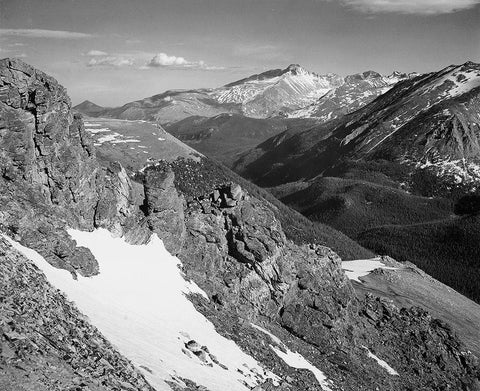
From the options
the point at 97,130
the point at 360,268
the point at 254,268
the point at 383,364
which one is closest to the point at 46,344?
the point at 254,268

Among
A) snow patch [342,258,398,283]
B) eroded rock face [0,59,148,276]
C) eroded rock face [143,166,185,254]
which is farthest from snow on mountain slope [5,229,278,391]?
snow patch [342,258,398,283]

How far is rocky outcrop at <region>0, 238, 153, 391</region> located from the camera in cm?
2238

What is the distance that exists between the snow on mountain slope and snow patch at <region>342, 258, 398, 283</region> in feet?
322

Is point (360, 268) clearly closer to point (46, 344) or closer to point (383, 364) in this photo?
point (383, 364)

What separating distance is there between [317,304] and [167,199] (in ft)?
89.9

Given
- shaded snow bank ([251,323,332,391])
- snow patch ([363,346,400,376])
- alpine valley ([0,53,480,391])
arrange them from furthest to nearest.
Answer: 1. snow patch ([363,346,400,376])
2. shaded snow bank ([251,323,332,391])
3. alpine valley ([0,53,480,391])

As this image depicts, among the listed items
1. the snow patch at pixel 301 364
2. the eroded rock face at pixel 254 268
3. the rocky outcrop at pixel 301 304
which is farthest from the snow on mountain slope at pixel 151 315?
the snow patch at pixel 301 364

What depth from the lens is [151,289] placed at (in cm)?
5072

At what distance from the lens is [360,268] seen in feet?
535

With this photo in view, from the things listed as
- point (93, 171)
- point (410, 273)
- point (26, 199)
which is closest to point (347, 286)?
point (93, 171)

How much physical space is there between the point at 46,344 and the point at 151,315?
2003 centimetres

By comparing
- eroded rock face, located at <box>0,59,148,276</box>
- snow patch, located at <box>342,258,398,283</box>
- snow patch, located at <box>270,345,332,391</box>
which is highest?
eroded rock face, located at <box>0,59,148,276</box>

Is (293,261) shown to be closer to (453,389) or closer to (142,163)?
(453,389)

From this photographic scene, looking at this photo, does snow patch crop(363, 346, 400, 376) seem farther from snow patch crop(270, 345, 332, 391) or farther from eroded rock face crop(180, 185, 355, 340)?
snow patch crop(270, 345, 332, 391)
